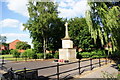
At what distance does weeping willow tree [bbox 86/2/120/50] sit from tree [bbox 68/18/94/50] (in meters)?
16.2

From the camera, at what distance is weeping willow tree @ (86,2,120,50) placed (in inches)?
276

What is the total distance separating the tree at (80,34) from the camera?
24.2m

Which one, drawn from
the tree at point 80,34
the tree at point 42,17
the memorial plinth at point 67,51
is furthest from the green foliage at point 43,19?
the memorial plinth at point 67,51

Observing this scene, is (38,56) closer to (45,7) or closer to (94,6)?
(45,7)

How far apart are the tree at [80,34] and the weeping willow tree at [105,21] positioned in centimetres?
1622

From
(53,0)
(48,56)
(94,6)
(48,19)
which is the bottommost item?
(48,56)

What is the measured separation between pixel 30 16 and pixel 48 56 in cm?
850

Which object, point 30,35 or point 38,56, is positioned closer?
point 38,56

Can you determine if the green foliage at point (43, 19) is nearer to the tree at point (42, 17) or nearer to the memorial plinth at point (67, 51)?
the tree at point (42, 17)

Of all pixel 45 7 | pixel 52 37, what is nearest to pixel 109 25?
pixel 45 7

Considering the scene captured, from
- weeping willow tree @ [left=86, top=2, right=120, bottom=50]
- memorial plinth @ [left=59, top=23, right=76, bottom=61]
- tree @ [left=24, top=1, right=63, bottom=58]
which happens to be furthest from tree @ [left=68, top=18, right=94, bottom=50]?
weeping willow tree @ [left=86, top=2, right=120, bottom=50]

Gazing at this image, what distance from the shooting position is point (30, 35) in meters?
28.8

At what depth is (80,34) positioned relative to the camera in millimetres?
25719

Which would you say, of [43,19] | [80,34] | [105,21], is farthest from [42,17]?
[105,21]
